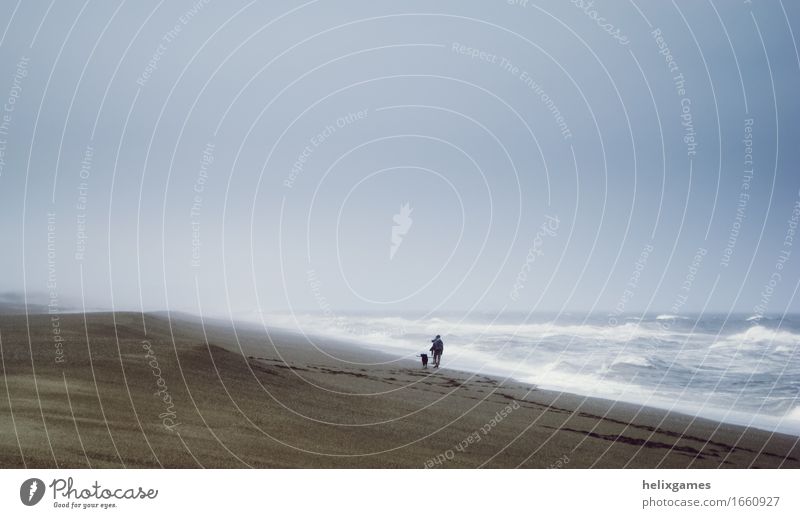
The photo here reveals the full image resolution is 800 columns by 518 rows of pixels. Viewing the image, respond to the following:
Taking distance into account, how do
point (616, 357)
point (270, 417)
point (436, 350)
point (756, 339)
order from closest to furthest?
point (270, 417), point (436, 350), point (616, 357), point (756, 339)

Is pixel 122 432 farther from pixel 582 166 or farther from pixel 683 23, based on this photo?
pixel 683 23

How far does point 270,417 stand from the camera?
5.67 metres

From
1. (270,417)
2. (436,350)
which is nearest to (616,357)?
(436,350)

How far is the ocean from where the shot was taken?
776cm

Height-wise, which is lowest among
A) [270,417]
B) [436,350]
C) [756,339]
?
[270,417]

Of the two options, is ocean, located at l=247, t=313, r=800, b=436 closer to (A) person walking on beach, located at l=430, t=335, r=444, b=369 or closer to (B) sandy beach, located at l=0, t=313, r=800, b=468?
(A) person walking on beach, located at l=430, t=335, r=444, b=369

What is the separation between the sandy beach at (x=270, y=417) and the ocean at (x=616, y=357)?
0.71m

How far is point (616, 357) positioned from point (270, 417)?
6091 mm

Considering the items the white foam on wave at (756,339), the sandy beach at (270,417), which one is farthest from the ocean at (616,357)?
the sandy beach at (270,417)

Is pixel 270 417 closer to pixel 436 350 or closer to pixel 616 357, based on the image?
pixel 436 350

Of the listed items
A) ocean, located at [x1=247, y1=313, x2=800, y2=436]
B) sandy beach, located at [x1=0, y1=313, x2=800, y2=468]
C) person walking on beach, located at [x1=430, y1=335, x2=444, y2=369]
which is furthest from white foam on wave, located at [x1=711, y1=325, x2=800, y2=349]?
person walking on beach, located at [x1=430, y1=335, x2=444, y2=369]

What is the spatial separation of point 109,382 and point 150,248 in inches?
52.4

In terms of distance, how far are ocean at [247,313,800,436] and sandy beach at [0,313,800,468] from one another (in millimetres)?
706

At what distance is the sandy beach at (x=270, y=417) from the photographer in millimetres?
5066
